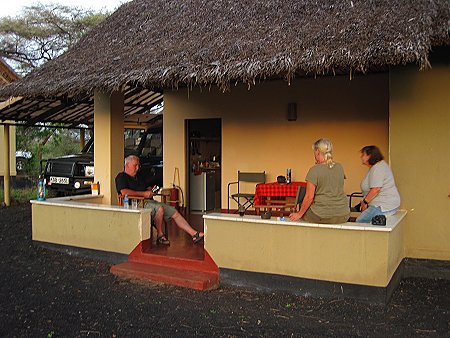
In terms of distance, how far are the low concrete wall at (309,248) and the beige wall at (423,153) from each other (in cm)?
34

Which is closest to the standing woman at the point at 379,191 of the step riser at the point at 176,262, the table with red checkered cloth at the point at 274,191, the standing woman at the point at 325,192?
the standing woman at the point at 325,192

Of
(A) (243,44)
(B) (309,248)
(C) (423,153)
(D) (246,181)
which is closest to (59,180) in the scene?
(D) (246,181)

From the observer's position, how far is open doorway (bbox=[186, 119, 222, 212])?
10.0 m

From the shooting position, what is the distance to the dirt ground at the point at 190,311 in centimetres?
439

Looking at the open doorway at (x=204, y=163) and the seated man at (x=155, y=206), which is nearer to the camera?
the seated man at (x=155, y=206)

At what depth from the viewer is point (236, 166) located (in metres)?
9.36

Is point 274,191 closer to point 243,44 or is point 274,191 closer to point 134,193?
point 134,193

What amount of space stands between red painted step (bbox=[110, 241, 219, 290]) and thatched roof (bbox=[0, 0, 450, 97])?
2242 millimetres

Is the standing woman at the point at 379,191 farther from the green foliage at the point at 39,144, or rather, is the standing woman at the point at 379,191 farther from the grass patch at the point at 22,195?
the green foliage at the point at 39,144

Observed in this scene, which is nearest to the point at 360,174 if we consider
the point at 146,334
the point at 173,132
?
the point at 173,132

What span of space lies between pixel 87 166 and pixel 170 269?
20.3 ft

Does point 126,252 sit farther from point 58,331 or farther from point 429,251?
point 429,251

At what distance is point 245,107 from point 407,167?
3935mm

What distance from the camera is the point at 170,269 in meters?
6.03
